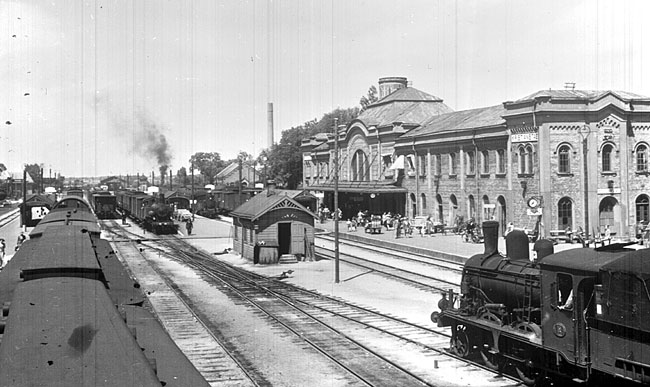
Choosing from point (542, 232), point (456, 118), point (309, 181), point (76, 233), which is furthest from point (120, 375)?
point (309, 181)

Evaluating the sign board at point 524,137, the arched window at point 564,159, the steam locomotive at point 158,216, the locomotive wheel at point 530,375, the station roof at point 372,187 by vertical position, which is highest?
the sign board at point 524,137

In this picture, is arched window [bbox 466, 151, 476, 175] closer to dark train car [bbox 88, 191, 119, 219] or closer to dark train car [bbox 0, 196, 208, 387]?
dark train car [bbox 0, 196, 208, 387]

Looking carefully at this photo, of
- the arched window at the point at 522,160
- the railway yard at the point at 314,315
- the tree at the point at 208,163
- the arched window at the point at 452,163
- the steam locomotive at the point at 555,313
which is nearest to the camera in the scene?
the steam locomotive at the point at 555,313

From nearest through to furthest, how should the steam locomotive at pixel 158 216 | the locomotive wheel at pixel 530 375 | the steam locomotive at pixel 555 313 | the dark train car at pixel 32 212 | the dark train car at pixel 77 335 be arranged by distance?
the dark train car at pixel 77 335, the steam locomotive at pixel 555 313, the locomotive wheel at pixel 530 375, the dark train car at pixel 32 212, the steam locomotive at pixel 158 216

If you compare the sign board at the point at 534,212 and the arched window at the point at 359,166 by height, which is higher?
the arched window at the point at 359,166

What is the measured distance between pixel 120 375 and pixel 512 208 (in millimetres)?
39192

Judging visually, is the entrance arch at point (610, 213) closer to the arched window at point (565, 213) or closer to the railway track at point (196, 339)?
the arched window at point (565, 213)

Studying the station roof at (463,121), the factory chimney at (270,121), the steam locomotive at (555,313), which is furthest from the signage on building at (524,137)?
the factory chimney at (270,121)

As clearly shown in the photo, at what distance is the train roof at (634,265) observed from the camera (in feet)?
30.8

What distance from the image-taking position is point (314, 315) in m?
19.8

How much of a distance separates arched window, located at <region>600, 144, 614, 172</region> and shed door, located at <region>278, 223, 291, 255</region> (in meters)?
20.5

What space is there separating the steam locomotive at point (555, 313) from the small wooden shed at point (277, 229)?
730 inches

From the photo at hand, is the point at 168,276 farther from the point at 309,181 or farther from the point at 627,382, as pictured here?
the point at 309,181

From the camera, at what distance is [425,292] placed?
78.2 feet
